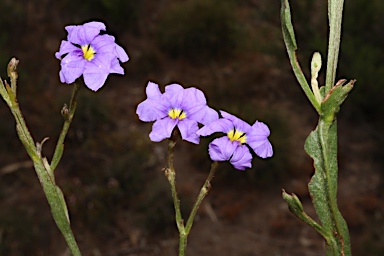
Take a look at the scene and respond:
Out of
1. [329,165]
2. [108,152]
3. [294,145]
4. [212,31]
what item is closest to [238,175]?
[294,145]

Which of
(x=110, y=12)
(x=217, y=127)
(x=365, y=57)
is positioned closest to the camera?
(x=217, y=127)

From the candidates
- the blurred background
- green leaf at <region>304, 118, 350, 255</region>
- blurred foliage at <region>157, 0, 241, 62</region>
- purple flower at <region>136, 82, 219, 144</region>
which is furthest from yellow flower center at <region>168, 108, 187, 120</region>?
blurred foliage at <region>157, 0, 241, 62</region>

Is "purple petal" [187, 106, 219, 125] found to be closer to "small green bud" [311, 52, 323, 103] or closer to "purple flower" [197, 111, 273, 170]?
"purple flower" [197, 111, 273, 170]

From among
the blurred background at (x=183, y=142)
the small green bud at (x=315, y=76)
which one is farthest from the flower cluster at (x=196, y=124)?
the blurred background at (x=183, y=142)

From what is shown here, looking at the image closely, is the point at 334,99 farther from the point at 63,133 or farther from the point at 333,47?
the point at 63,133

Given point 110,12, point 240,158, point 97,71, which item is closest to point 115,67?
point 97,71
